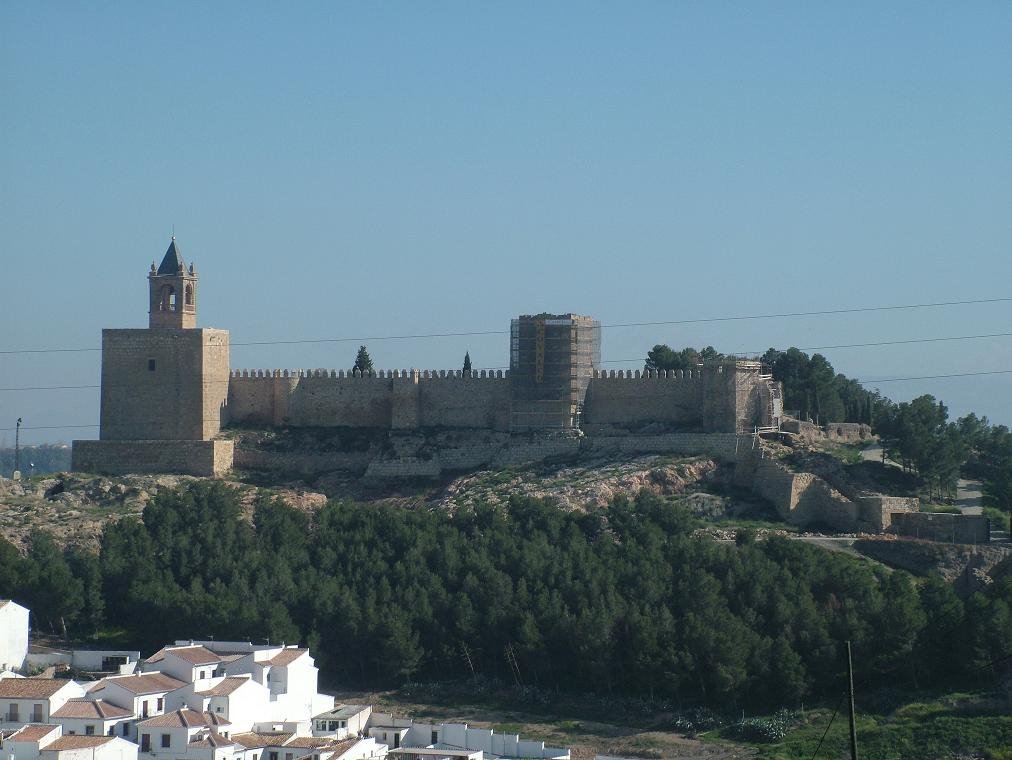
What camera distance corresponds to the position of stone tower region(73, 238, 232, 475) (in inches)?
1902

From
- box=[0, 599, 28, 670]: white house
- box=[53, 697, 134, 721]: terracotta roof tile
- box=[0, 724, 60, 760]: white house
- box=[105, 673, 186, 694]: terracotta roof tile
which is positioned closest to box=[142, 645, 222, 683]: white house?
box=[105, 673, 186, 694]: terracotta roof tile

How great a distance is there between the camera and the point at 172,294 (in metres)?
50.2

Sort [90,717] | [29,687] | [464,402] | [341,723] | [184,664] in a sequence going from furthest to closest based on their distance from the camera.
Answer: [464,402] → [184,664] → [341,723] → [29,687] → [90,717]

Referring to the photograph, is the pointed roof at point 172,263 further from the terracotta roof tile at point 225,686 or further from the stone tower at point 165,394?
the terracotta roof tile at point 225,686

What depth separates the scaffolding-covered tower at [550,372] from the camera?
156ft

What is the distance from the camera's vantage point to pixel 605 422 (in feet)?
156

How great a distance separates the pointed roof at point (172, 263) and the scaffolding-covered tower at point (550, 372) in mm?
8909

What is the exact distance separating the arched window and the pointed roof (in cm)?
43

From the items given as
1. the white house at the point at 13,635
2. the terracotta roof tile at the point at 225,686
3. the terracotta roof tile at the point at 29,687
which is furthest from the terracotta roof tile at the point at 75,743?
the white house at the point at 13,635

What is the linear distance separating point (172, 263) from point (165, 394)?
3532mm

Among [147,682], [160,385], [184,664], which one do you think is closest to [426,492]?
[160,385]

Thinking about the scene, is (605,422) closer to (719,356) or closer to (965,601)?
(719,356)

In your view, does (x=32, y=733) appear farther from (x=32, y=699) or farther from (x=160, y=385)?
(x=160, y=385)

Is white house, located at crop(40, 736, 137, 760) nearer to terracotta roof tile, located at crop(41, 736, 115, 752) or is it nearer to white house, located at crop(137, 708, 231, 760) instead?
terracotta roof tile, located at crop(41, 736, 115, 752)
